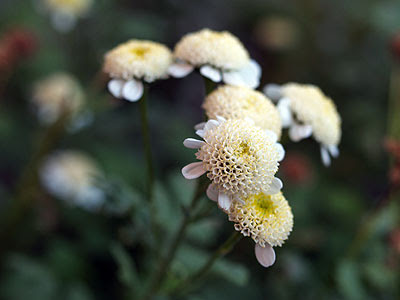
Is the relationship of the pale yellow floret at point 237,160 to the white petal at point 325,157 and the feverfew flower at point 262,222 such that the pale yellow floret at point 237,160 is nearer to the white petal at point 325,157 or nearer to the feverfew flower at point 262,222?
the feverfew flower at point 262,222

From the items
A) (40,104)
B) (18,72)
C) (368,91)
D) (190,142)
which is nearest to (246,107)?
(190,142)

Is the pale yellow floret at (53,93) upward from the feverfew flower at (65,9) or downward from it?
downward

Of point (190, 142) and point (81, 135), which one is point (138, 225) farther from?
point (81, 135)

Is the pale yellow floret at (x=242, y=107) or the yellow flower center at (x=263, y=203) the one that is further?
the pale yellow floret at (x=242, y=107)

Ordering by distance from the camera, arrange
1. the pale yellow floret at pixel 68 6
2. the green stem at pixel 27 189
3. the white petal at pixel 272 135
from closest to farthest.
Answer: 1. the white petal at pixel 272 135
2. the green stem at pixel 27 189
3. the pale yellow floret at pixel 68 6

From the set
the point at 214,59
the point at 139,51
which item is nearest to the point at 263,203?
the point at 214,59

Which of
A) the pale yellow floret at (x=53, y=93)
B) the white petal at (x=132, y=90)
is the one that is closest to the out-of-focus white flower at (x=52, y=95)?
the pale yellow floret at (x=53, y=93)
